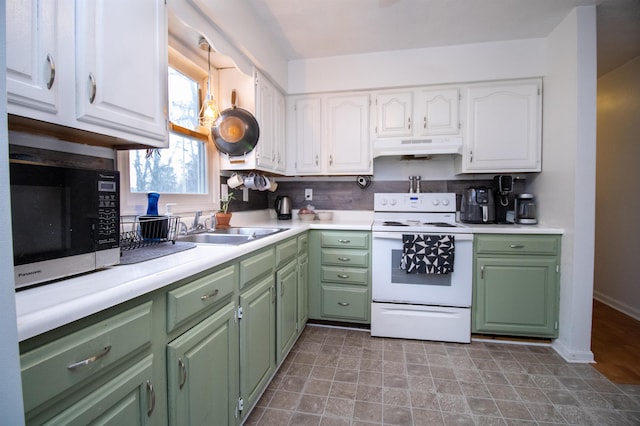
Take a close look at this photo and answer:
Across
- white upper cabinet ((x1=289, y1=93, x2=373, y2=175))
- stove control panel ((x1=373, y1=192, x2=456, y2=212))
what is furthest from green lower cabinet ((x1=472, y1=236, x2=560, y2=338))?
white upper cabinet ((x1=289, y1=93, x2=373, y2=175))

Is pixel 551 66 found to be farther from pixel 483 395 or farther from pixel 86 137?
pixel 86 137

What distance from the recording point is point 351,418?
1.46 metres

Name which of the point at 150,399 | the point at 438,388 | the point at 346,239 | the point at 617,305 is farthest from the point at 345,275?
the point at 617,305

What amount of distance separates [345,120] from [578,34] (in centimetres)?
173

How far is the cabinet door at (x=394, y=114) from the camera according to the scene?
2.61 m

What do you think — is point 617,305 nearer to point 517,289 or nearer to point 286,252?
point 517,289

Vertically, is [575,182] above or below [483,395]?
above

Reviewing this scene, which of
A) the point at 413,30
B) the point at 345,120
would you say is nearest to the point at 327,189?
the point at 345,120

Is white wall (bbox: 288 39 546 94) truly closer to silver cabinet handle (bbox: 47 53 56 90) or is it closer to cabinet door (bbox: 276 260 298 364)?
cabinet door (bbox: 276 260 298 364)

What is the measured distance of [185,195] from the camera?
1919 mm

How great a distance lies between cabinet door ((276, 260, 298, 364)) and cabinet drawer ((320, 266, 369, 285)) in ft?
1.37

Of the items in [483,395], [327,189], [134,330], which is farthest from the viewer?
[327,189]

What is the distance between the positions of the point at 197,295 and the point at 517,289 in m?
2.27

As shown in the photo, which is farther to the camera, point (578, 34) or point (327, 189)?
point (327, 189)
